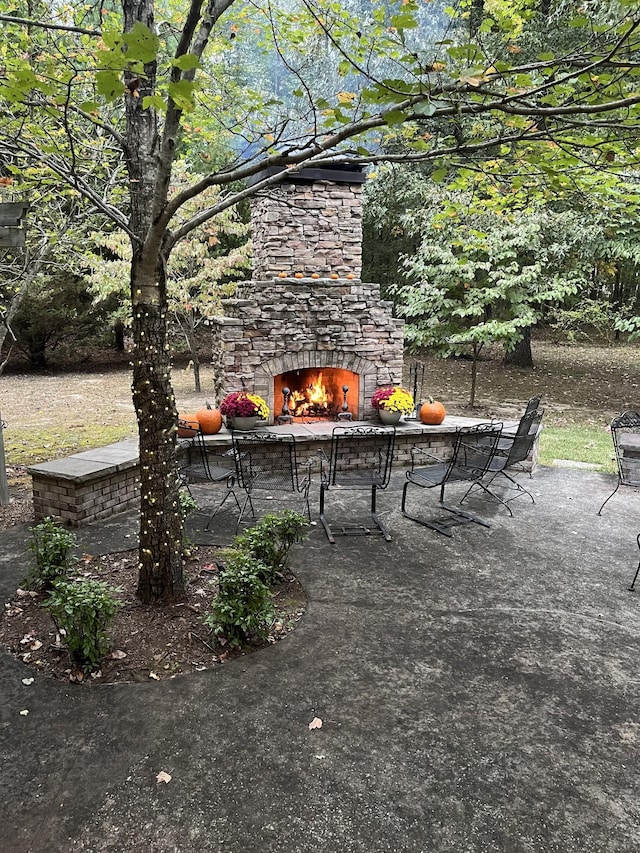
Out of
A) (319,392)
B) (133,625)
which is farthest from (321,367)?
(133,625)

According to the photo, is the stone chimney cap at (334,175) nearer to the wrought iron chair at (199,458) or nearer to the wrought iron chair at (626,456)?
the wrought iron chair at (199,458)

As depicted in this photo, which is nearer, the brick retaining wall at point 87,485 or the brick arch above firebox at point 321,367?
the brick retaining wall at point 87,485

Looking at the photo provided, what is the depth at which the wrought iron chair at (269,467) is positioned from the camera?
556 cm

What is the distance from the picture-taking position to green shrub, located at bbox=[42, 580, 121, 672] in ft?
9.90

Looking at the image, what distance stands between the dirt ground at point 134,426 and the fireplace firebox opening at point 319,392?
3.06m

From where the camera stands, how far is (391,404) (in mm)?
7582

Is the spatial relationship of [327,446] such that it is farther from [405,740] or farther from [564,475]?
[405,740]

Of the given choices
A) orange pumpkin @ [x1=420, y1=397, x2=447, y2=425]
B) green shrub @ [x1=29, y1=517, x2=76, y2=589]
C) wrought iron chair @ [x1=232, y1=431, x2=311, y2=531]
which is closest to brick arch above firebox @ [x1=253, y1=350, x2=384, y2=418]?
orange pumpkin @ [x1=420, y1=397, x2=447, y2=425]

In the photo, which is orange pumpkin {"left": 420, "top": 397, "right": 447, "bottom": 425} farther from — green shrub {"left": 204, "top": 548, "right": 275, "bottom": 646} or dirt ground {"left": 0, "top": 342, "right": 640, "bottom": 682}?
green shrub {"left": 204, "top": 548, "right": 275, "bottom": 646}

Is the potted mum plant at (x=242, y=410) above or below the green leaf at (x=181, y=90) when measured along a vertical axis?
below

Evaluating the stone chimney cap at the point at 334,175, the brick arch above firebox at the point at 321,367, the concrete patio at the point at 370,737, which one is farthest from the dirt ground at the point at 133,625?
the stone chimney cap at the point at 334,175

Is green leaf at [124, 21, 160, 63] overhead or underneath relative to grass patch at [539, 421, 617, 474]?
overhead

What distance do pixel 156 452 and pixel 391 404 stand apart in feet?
14.5

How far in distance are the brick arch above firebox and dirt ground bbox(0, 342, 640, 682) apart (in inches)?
115
